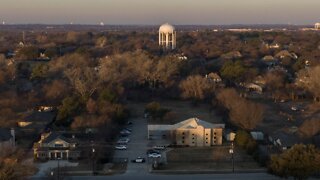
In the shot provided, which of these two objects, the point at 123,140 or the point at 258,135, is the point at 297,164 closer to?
the point at 258,135

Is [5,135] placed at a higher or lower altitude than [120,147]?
higher

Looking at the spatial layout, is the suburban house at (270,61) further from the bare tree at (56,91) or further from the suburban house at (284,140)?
the suburban house at (284,140)

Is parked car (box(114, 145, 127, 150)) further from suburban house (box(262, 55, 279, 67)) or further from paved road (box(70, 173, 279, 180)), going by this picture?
suburban house (box(262, 55, 279, 67))

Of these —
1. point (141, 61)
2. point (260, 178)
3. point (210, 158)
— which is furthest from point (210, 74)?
point (260, 178)

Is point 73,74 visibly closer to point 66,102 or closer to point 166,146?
point 66,102

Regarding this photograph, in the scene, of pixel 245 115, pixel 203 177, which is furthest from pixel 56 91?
pixel 203 177

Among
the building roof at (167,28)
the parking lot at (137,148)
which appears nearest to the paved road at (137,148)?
the parking lot at (137,148)
